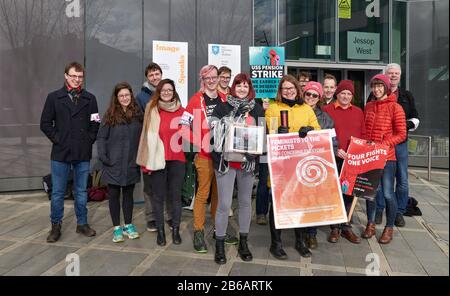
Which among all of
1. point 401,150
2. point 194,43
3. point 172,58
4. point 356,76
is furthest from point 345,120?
point 356,76

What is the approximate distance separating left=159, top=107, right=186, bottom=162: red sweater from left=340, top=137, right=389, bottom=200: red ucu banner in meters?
1.91

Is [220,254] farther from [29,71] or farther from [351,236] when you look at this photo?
[29,71]

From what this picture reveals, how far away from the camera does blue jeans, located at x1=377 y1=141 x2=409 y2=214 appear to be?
5.04 meters

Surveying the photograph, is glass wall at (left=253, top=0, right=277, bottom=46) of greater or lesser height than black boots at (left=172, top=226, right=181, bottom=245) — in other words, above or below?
above

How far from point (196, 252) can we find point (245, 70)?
212 inches

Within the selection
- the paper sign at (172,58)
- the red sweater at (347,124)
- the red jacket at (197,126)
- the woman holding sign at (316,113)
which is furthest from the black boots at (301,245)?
the paper sign at (172,58)

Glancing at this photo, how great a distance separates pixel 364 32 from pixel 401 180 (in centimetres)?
590

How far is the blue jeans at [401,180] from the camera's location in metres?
5.04

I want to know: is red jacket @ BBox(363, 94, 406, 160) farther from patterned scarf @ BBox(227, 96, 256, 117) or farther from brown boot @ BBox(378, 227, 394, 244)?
patterned scarf @ BBox(227, 96, 256, 117)

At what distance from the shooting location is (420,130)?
10188 mm

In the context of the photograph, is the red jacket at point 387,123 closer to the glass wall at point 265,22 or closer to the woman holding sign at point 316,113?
the woman holding sign at point 316,113

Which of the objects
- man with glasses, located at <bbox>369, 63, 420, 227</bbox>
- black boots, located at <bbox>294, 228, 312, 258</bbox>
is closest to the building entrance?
man with glasses, located at <bbox>369, 63, 420, 227</bbox>

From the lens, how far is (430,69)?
10102 mm

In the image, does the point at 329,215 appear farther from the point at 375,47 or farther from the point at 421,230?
the point at 375,47
